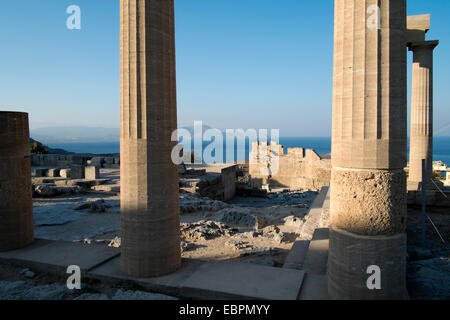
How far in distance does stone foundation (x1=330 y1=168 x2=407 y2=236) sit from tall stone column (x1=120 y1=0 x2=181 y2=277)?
9.39 ft

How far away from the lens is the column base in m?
3.84

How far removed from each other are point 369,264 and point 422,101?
38.4 feet

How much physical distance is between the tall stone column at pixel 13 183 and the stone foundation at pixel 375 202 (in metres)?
6.75

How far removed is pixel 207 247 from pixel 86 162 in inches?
880

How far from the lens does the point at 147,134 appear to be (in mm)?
4941

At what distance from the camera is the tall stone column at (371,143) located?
3.75m

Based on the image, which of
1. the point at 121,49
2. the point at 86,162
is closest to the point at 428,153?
the point at 121,49

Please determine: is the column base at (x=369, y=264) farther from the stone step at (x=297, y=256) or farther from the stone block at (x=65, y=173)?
the stone block at (x=65, y=173)

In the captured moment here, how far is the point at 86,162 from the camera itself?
27031mm

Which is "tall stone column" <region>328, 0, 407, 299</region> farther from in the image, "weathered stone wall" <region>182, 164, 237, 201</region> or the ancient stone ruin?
"weathered stone wall" <region>182, 164, 237, 201</region>

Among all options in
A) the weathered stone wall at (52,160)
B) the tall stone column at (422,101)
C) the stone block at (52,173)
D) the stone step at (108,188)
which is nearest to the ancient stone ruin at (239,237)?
the tall stone column at (422,101)

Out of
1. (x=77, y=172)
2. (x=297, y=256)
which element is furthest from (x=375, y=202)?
(x=77, y=172)
